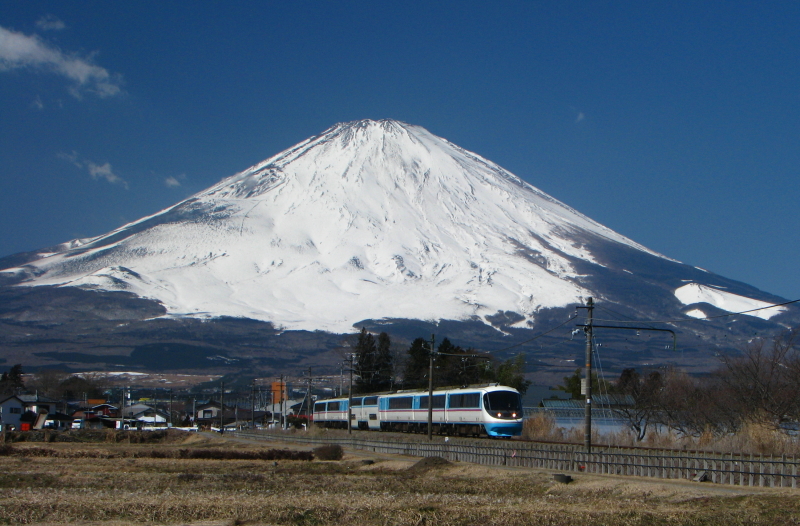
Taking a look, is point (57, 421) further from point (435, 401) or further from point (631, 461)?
point (631, 461)

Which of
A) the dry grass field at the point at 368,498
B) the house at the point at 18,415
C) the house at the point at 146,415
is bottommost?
the house at the point at 146,415

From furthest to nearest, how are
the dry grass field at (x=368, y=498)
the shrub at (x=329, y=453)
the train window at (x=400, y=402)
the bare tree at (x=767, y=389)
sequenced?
the train window at (x=400, y=402) → the shrub at (x=329, y=453) → the bare tree at (x=767, y=389) → the dry grass field at (x=368, y=498)

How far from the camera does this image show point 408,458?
3681cm

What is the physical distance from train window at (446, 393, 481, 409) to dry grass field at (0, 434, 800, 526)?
12237 mm

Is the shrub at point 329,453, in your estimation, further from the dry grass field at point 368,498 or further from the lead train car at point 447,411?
the lead train car at point 447,411

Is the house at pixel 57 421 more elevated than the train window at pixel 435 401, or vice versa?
the train window at pixel 435 401

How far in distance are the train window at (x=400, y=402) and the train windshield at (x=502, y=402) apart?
10.2 metres

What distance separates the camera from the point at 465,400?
4612cm

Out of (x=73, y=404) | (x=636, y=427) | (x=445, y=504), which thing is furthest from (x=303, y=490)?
(x=73, y=404)

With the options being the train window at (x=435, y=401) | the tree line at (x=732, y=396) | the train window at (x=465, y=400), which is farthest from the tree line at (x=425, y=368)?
the train window at (x=465, y=400)

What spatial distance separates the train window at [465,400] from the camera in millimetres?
44438

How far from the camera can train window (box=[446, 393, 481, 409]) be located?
146 ft

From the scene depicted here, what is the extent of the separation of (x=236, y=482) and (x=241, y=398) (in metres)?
126

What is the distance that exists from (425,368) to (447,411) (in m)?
37.0
